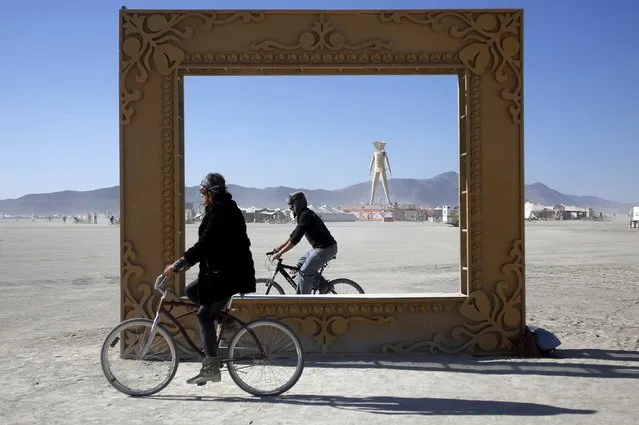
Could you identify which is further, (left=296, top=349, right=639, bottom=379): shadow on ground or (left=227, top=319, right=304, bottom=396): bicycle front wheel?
(left=296, top=349, right=639, bottom=379): shadow on ground

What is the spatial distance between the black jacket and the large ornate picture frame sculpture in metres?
2.03

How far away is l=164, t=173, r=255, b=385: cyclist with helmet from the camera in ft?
20.6

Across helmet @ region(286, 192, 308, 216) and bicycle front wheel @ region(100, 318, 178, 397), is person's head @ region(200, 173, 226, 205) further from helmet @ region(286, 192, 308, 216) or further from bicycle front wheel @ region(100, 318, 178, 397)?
helmet @ region(286, 192, 308, 216)

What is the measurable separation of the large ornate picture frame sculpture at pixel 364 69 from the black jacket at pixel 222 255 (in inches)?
79.8

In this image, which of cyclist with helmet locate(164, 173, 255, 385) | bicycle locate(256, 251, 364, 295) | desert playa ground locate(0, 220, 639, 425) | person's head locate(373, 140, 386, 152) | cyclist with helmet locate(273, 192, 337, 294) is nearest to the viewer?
desert playa ground locate(0, 220, 639, 425)

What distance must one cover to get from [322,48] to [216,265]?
3266 mm

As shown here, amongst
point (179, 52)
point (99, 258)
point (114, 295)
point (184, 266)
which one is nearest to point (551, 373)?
point (184, 266)

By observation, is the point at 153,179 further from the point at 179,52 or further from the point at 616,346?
the point at 616,346

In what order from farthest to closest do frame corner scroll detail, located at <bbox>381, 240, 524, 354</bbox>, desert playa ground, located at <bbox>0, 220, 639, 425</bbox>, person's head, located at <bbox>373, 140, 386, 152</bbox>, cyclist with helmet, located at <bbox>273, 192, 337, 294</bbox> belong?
person's head, located at <bbox>373, 140, 386, 152</bbox> < cyclist with helmet, located at <bbox>273, 192, 337, 294</bbox> < frame corner scroll detail, located at <bbox>381, 240, 524, 354</bbox> < desert playa ground, located at <bbox>0, 220, 639, 425</bbox>

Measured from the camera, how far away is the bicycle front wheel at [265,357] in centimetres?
638

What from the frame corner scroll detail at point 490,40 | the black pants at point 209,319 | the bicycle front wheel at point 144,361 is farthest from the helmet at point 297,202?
the bicycle front wheel at point 144,361

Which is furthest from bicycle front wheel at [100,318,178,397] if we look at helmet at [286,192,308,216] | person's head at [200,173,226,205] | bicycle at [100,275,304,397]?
helmet at [286,192,308,216]

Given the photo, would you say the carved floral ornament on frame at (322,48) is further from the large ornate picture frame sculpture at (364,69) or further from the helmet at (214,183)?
the helmet at (214,183)

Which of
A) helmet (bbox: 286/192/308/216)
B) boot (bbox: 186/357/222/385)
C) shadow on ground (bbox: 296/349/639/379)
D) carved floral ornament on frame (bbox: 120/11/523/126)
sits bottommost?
shadow on ground (bbox: 296/349/639/379)
